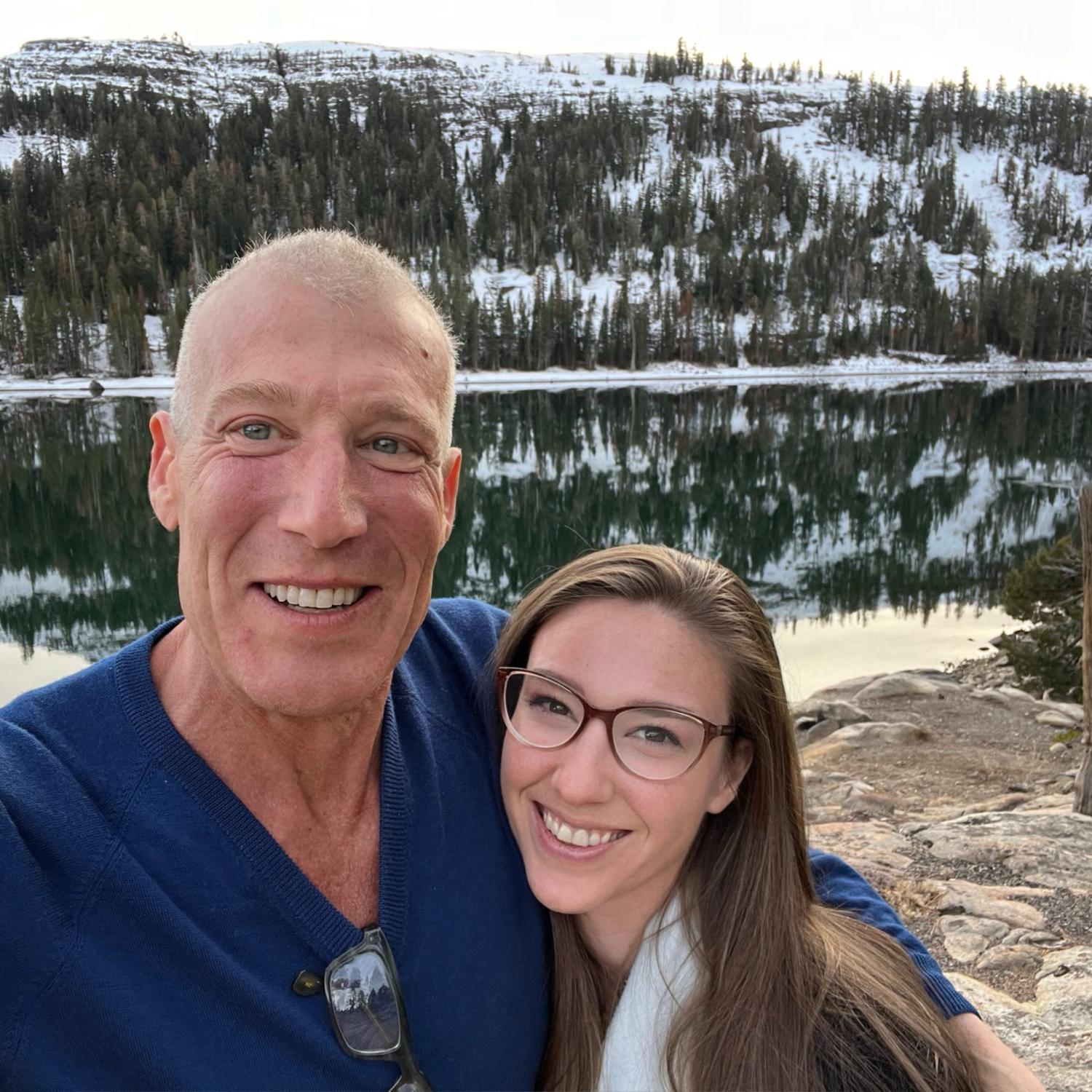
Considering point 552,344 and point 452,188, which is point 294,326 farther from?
point 452,188

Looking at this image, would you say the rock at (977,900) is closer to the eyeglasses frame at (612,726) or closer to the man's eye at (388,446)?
the eyeglasses frame at (612,726)

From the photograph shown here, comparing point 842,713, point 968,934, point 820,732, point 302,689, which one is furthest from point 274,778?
point 842,713

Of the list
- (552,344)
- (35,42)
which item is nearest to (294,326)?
(552,344)

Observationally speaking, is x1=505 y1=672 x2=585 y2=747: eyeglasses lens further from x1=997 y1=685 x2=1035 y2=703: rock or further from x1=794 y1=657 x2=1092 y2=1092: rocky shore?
x1=997 y1=685 x2=1035 y2=703: rock

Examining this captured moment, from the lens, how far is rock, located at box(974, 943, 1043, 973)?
14.3ft

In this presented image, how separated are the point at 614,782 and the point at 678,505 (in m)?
24.0

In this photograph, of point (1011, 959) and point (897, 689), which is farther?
point (897, 689)

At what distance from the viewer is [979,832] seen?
6.00 metres

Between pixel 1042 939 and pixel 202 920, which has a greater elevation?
pixel 202 920

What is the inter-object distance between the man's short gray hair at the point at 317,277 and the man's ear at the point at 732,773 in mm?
1070

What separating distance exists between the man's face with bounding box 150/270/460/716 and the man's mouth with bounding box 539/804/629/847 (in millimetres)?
488

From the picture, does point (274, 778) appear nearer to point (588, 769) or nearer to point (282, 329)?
point (588, 769)

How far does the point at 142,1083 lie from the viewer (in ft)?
4.93

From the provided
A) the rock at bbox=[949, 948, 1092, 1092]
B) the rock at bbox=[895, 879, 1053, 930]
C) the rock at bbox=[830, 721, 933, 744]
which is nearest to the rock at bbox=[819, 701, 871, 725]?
the rock at bbox=[830, 721, 933, 744]
